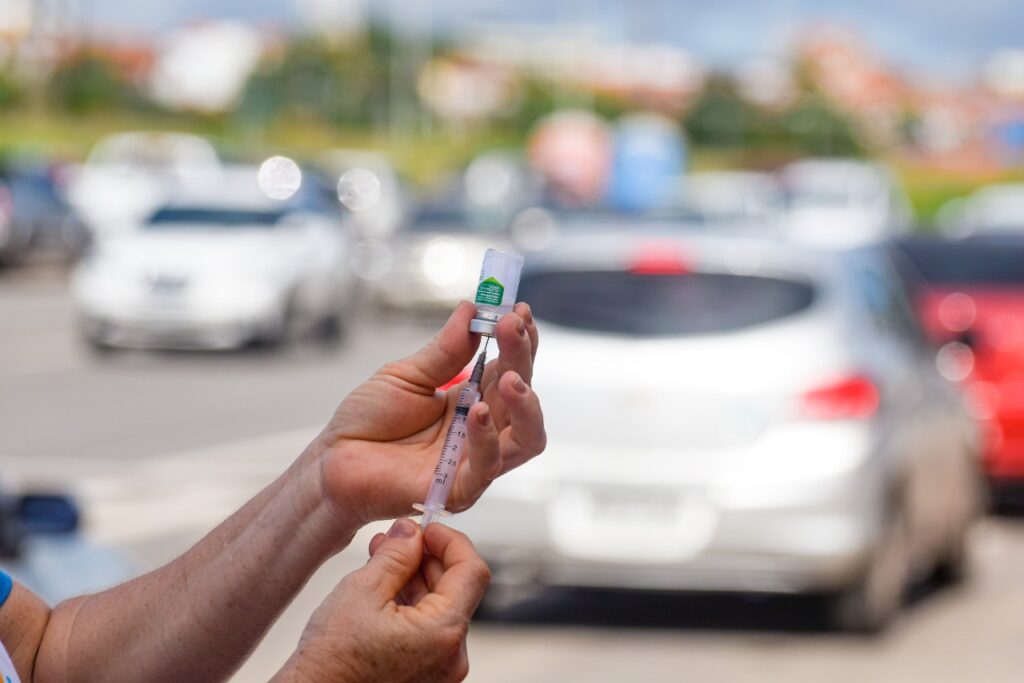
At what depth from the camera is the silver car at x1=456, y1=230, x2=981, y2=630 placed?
7.62 m

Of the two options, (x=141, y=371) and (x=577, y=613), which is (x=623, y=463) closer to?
(x=577, y=613)

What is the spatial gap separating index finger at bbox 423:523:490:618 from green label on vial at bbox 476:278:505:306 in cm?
25

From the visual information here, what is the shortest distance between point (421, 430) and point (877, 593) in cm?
573

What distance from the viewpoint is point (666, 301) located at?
26.5 ft

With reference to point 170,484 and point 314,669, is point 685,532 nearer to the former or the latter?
point 170,484

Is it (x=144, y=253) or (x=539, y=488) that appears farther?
(x=144, y=253)

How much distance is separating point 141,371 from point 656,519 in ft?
39.4

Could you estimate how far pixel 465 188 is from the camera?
44.2m

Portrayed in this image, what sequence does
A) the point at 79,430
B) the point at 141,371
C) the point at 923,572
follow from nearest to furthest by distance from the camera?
the point at 923,572 < the point at 79,430 < the point at 141,371

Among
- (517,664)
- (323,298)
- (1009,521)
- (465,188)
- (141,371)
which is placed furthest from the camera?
(465,188)

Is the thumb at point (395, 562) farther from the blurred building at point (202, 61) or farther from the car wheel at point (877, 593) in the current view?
the blurred building at point (202, 61)

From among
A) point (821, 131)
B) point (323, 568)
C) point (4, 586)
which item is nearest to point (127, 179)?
point (323, 568)

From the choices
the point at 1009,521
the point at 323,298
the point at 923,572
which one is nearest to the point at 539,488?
the point at 923,572

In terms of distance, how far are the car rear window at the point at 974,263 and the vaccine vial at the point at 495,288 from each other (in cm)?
1075
